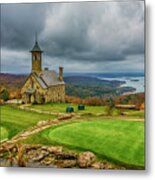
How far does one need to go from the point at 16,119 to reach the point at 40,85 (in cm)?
27

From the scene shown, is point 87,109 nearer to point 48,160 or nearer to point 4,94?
point 48,160

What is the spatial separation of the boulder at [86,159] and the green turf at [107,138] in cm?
3

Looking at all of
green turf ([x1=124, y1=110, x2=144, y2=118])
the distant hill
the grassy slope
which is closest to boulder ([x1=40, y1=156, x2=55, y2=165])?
the grassy slope

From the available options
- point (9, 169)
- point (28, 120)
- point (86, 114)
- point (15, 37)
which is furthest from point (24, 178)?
point (15, 37)

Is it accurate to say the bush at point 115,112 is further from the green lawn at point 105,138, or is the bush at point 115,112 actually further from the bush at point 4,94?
the bush at point 4,94

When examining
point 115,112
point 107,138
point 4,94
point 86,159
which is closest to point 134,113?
point 115,112

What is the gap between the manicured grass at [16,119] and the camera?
313cm

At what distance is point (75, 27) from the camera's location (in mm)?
3068

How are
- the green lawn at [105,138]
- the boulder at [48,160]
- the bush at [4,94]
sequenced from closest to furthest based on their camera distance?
the green lawn at [105,138] → the boulder at [48,160] → the bush at [4,94]

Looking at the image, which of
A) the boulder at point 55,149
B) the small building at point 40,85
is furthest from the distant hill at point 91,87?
the boulder at point 55,149

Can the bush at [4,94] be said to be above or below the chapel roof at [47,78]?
below

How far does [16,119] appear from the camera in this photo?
3.17m

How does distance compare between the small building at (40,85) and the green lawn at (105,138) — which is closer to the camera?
the green lawn at (105,138)

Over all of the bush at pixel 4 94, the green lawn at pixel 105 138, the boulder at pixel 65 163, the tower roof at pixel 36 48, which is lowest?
the boulder at pixel 65 163
